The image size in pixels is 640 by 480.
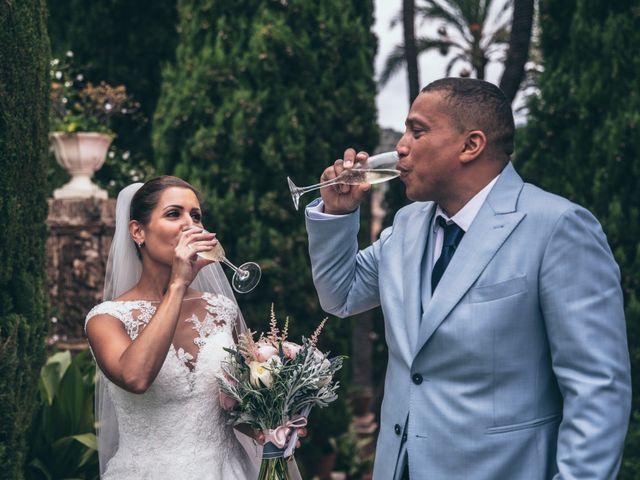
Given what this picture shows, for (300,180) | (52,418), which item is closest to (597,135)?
(300,180)

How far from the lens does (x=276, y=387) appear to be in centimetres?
339

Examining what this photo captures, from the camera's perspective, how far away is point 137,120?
12.5 m

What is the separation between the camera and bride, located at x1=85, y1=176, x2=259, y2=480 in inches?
140

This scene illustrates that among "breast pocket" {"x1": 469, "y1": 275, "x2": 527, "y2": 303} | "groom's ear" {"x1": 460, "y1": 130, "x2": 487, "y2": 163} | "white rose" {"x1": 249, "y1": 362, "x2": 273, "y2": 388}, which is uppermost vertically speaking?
"groom's ear" {"x1": 460, "y1": 130, "x2": 487, "y2": 163}

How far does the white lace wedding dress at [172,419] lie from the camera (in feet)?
12.2

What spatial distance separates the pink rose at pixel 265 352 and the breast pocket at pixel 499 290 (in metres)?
0.85

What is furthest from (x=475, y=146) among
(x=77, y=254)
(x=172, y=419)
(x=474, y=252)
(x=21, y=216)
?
(x=77, y=254)

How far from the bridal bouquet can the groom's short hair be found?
88cm

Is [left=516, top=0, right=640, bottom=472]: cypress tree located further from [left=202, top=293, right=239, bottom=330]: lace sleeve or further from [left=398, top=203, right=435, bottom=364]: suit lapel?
[left=398, top=203, right=435, bottom=364]: suit lapel

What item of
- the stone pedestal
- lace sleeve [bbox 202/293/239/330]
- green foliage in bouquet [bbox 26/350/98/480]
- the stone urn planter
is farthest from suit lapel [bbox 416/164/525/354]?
the stone urn planter

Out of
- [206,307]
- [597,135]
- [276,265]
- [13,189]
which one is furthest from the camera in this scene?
[276,265]

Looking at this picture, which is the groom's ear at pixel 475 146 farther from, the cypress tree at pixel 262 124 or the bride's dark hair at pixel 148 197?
the cypress tree at pixel 262 124

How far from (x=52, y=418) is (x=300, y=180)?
127 inches

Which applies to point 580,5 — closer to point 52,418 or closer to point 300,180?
point 300,180
